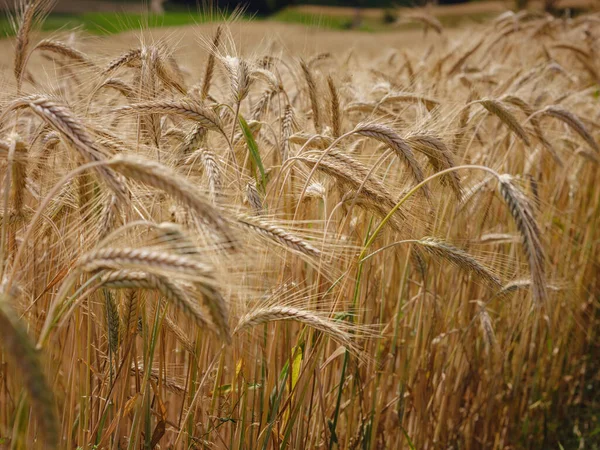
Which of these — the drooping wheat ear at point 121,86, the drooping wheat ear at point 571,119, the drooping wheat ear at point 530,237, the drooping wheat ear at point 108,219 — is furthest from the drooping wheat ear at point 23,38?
the drooping wheat ear at point 571,119

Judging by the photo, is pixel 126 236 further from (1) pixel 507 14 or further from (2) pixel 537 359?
(1) pixel 507 14

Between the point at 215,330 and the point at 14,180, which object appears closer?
the point at 215,330

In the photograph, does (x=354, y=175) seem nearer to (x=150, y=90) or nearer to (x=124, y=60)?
(x=150, y=90)

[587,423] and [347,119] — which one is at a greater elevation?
[347,119]

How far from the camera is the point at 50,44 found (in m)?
2.30

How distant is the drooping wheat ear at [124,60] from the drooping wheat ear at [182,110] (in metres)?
0.36

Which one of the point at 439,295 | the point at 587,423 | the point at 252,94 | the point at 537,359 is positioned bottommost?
the point at 587,423

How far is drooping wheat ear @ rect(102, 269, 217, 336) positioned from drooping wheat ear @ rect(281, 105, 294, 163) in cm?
101

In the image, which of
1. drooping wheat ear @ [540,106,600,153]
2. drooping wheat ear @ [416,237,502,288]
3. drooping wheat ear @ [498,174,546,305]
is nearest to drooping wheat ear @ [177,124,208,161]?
drooping wheat ear @ [416,237,502,288]

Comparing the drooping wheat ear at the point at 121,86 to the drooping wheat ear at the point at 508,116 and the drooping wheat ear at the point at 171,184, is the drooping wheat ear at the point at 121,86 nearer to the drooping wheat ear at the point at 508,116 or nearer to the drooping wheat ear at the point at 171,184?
the drooping wheat ear at the point at 171,184

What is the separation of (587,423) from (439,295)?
1.45 m

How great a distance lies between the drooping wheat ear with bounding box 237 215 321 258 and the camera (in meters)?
1.41

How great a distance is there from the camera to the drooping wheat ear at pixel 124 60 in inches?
78.7

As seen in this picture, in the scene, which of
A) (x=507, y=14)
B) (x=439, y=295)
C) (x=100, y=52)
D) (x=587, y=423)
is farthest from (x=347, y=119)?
(x=507, y=14)
